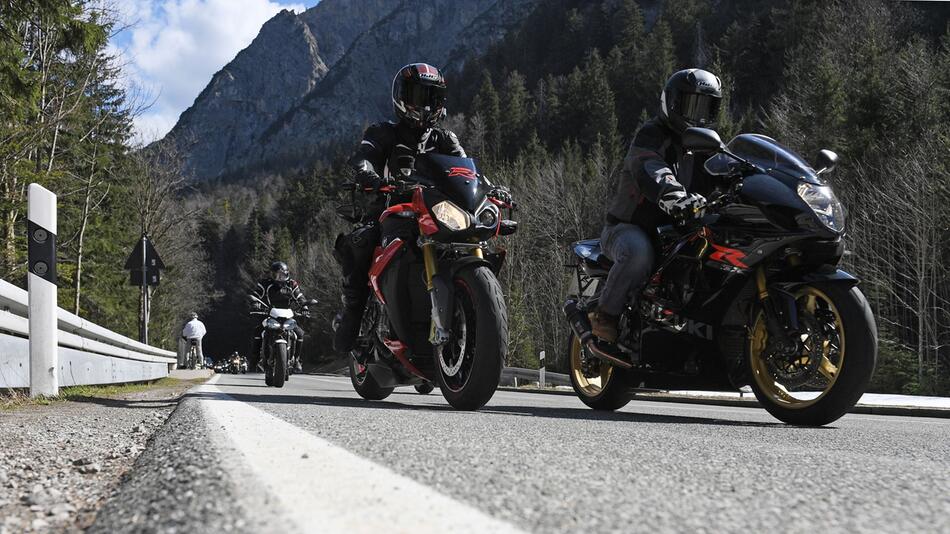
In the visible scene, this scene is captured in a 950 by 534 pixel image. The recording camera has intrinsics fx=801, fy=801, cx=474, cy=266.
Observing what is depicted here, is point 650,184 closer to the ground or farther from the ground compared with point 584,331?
farther from the ground

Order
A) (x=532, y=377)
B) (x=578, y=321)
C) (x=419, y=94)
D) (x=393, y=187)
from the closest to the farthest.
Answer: (x=393, y=187) < (x=578, y=321) < (x=419, y=94) < (x=532, y=377)

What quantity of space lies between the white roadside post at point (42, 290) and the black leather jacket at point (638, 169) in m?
4.07

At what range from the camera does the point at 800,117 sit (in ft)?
123

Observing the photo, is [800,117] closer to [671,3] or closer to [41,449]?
[41,449]

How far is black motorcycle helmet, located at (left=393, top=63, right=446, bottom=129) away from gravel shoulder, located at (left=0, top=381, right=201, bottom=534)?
2.59 meters

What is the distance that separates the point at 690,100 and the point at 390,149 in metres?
2.17

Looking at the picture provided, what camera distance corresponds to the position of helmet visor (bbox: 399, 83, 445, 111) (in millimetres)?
5609

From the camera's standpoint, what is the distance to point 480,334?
4.32 m

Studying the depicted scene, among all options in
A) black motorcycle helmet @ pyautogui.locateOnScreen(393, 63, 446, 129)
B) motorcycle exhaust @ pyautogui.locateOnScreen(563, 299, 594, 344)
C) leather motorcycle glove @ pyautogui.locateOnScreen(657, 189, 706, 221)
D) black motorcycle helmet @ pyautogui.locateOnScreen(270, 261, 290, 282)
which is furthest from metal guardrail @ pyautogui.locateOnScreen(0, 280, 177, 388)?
leather motorcycle glove @ pyautogui.locateOnScreen(657, 189, 706, 221)

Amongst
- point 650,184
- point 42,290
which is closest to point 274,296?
point 42,290

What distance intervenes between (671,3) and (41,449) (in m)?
92.3

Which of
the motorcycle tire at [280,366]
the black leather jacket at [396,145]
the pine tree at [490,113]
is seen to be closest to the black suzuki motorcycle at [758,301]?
the black leather jacket at [396,145]

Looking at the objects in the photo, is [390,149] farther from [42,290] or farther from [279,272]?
[279,272]

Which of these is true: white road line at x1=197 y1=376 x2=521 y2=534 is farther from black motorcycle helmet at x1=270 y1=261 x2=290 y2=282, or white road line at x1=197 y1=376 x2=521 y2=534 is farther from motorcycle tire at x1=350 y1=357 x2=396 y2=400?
black motorcycle helmet at x1=270 y1=261 x2=290 y2=282
